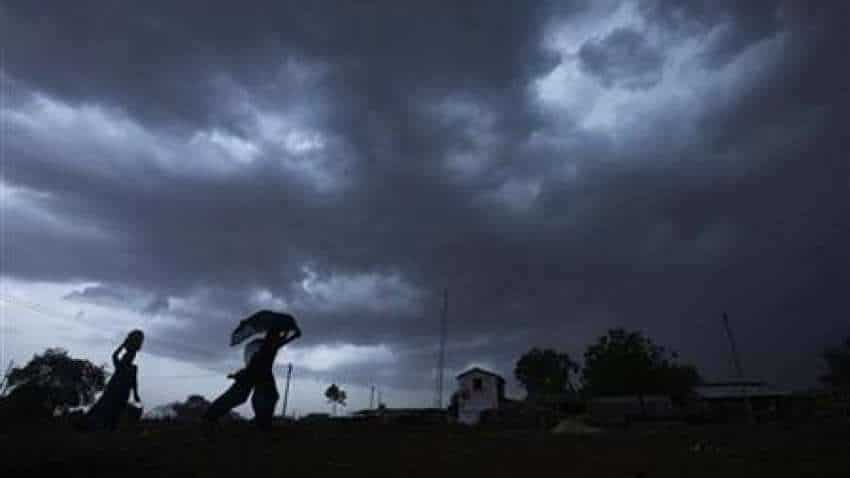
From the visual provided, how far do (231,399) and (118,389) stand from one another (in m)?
4.63

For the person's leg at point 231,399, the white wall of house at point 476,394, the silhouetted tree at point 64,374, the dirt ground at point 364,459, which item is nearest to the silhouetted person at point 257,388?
the person's leg at point 231,399

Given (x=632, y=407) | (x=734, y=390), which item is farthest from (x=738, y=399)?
(x=632, y=407)

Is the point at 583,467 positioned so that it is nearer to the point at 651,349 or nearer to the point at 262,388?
the point at 262,388

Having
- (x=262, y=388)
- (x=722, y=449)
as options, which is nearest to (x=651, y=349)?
(x=722, y=449)

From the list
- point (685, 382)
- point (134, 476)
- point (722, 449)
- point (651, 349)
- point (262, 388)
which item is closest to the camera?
point (134, 476)

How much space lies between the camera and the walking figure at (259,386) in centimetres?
2023

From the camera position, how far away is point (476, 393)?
66688 millimetres

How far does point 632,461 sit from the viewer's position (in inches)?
551

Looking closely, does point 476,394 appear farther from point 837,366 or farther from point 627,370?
point 837,366

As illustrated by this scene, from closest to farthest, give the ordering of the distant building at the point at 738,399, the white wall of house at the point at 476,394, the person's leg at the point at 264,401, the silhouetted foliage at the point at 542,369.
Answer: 1. the person's leg at the point at 264,401
2. the distant building at the point at 738,399
3. the white wall of house at the point at 476,394
4. the silhouetted foliage at the point at 542,369

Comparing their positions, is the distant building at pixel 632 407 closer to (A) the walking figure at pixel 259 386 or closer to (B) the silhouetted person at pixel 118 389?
(A) the walking figure at pixel 259 386

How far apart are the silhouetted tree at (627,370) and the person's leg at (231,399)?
54.0 m

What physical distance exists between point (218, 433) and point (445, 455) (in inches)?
310

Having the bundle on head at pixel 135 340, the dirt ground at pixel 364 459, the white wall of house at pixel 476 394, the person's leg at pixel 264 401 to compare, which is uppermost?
the white wall of house at pixel 476 394
